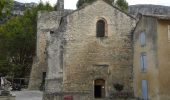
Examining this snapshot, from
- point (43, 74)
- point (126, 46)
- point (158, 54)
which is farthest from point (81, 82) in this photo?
point (43, 74)

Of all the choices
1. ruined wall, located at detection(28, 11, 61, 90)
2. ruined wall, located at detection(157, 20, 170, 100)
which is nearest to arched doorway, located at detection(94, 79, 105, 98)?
ruined wall, located at detection(157, 20, 170, 100)

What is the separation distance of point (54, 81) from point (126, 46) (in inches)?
287

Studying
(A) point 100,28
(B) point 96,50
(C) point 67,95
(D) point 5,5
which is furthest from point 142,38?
(D) point 5,5

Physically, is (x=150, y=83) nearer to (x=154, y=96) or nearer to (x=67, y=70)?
(x=154, y=96)

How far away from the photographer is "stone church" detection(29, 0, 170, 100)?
2430 cm

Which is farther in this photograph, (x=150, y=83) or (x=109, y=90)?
(x=109, y=90)

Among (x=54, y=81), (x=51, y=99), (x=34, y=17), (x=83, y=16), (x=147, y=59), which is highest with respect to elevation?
(x=34, y=17)

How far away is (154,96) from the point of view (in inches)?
837

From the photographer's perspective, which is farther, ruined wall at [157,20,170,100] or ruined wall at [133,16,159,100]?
ruined wall at [133,16,159,100]

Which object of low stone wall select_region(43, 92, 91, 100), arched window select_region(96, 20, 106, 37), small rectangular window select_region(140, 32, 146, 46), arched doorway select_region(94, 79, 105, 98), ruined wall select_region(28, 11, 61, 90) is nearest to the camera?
small rectangular window select_region(140, 32, 146, 46)

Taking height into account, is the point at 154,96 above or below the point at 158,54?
below

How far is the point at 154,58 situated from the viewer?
2155 centimetres

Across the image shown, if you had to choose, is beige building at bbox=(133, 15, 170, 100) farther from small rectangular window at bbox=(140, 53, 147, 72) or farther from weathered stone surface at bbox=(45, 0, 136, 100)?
weathered stone surface at bbox=(45, 0, 136, 100)

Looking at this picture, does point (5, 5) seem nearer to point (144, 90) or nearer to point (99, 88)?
point (144, 90)
